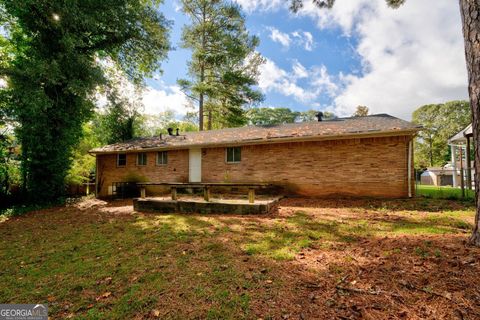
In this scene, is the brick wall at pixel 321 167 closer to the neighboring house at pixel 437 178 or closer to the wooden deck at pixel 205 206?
the wooden deck at pixel 205 206

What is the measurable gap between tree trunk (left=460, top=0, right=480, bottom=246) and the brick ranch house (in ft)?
20.1

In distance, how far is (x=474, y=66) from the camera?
3385 millimetres

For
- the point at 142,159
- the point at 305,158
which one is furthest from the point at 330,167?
the point at 142,159

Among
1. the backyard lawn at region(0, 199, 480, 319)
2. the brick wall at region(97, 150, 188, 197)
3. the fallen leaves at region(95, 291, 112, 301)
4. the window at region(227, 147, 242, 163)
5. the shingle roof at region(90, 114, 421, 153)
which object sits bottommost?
the fallen leaves at region(95, 291, 112, 301)

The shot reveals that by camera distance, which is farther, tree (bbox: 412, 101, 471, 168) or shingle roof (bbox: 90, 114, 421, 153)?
tree (bbox: 412, 101, 471, 168)

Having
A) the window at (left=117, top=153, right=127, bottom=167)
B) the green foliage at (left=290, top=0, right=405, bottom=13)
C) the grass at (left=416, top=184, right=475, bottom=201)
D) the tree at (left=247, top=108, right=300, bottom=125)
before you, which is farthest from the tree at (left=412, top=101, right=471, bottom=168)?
the window at (left=117, top=153, right=127, bottom=167)

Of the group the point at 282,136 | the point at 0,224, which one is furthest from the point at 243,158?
the point at 0,224

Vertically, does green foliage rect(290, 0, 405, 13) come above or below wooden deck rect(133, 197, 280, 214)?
above

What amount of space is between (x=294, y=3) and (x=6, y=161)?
16.0 m

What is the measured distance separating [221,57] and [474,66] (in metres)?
18.5

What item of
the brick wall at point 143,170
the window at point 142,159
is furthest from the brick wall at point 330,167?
the window at point 142,159

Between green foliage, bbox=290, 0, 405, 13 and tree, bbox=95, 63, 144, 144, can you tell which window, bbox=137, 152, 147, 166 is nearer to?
tree, bbox=95, 63, 144, 144

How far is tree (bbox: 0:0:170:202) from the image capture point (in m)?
10.2

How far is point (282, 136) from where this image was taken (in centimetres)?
1111
